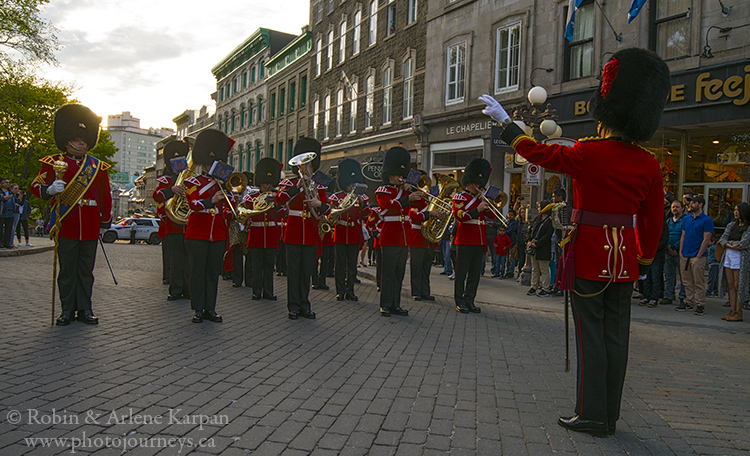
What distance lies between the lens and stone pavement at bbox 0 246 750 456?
12.1 ft

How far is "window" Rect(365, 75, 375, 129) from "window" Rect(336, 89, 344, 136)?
124 inches

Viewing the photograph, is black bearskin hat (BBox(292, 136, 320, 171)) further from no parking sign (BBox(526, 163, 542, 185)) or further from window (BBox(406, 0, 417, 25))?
window (BBox(406, 0, 417, 25))

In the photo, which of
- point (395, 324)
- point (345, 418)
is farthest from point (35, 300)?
point (345, 418)

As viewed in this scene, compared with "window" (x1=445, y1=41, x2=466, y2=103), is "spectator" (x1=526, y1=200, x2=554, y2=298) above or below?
below

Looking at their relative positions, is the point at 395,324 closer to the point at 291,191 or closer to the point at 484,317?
the point at 484,317

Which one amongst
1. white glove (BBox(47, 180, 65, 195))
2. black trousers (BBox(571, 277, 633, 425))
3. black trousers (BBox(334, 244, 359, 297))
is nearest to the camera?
black trousers (BBox(571, 277, 633, 425))

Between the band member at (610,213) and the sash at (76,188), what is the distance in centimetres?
534

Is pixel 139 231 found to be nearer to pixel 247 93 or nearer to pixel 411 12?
pixel 411 12

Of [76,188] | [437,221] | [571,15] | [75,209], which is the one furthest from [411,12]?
[75,209]

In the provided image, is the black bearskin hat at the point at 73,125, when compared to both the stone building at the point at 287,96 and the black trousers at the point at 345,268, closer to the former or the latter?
the black trousers at the point at 345,268

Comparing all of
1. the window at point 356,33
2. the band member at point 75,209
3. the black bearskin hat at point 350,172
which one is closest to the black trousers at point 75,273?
the band member at point 75,209

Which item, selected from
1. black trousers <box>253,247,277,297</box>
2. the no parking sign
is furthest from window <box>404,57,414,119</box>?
black trousers <box>253,247,277,297</box>

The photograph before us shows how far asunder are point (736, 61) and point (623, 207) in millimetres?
11119

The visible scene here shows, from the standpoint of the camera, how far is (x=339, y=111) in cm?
3231
